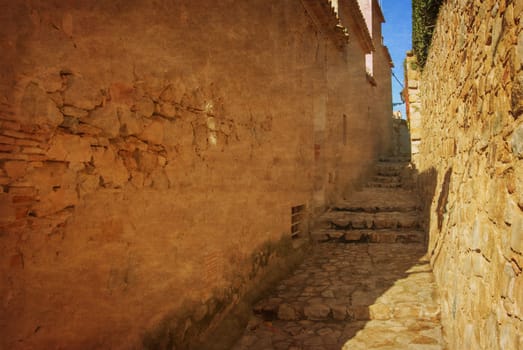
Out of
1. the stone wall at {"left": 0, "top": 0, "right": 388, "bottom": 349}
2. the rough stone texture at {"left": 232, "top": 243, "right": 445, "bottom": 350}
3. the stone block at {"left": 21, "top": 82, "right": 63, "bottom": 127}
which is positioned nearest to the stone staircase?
the rough stone texture at {"left": 232, "top": 243, "right": 445, "bottom": 350}

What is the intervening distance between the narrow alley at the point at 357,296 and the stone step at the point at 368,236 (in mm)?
19

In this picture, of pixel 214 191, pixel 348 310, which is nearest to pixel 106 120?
pixel 214 191

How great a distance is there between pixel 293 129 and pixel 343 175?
15.3 feet

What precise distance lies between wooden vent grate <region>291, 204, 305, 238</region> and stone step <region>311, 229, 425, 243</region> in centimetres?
75

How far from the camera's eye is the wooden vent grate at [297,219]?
7000 millimetres

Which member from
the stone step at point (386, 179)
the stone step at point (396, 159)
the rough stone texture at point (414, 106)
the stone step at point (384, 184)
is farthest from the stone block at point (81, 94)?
the stone step at point (396, 159)

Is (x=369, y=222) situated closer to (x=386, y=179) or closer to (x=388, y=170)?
(x=386, y=179)

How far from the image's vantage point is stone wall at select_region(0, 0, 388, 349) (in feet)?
7.59

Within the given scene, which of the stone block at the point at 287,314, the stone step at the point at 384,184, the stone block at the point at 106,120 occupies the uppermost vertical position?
the stone block at the point at 106,120

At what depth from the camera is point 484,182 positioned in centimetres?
266

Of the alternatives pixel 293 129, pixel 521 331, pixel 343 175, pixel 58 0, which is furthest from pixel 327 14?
pixel 521 331

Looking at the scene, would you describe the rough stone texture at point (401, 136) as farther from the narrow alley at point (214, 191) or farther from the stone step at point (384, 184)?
the narrow alley at point (214, 191)

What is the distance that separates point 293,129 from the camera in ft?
21.8

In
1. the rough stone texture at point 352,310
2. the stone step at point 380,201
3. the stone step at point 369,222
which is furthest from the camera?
the stone step at point 380,201
